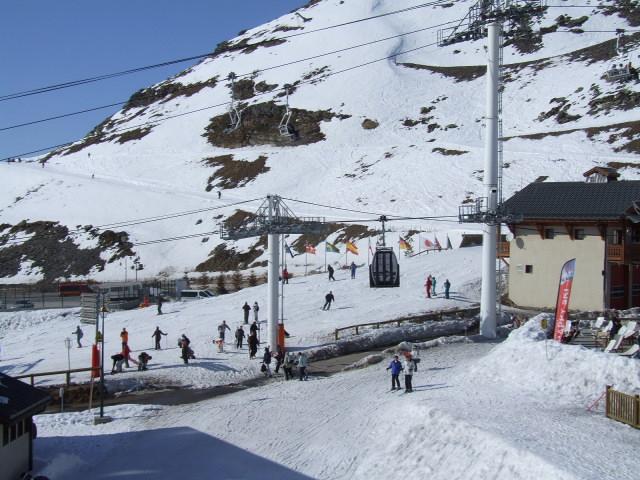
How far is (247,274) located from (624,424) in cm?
5215

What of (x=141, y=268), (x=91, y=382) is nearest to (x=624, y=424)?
(x=91, y=382)

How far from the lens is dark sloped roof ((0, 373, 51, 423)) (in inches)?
661

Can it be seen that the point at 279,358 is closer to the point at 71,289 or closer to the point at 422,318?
the point at 422,318

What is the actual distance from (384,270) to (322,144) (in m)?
77.0

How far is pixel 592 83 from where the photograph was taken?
106250 mm

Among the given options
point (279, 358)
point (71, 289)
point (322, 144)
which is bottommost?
point (279, 358)

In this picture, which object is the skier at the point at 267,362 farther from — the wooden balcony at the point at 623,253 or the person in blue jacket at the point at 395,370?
the wooden balcony at the point at 623,253

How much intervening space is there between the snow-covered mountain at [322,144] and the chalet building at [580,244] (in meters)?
10.3

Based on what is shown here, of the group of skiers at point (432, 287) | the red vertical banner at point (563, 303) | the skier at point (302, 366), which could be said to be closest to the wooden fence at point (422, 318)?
the group of skiers at point (432, 287)

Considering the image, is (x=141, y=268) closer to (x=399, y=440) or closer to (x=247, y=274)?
(x=247, y=274)

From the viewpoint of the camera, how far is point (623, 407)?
16.6 meters

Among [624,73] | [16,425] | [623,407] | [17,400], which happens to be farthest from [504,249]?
[624,73]

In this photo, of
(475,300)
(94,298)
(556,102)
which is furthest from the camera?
(556,102)

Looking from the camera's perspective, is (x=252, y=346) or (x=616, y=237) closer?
(x=252, y=346)
